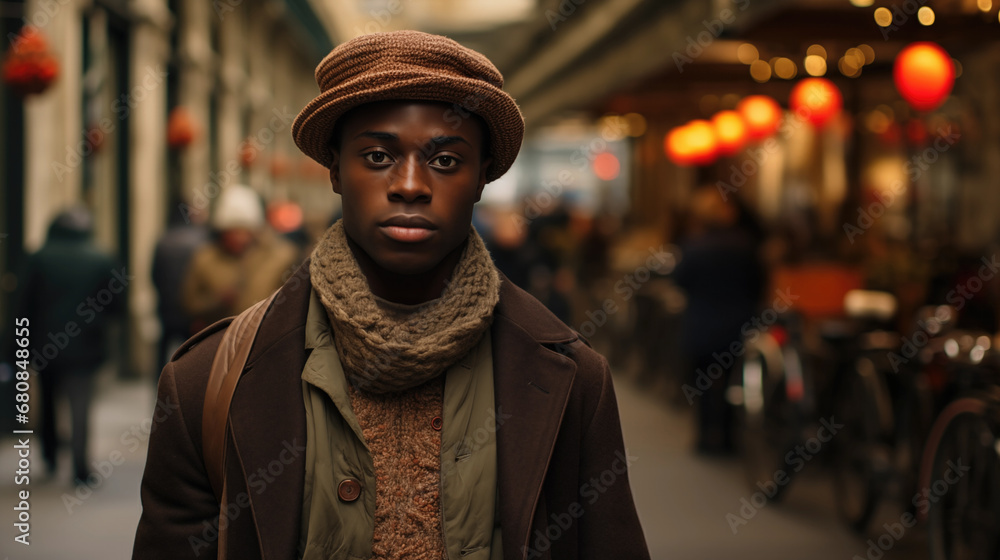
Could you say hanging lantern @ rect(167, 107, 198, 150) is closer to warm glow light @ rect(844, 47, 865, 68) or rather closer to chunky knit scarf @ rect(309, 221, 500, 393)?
warm glow light @ rect(844, 47, 865, 68)

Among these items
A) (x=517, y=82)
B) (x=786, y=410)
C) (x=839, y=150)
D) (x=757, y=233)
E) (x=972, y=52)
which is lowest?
(x=786, y=410)

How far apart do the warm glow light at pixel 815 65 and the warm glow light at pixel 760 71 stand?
44 centimetres

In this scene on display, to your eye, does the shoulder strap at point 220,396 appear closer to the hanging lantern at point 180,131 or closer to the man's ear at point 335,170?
the man's ear at point 335,170

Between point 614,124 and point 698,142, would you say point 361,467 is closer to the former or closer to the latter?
point 698,142

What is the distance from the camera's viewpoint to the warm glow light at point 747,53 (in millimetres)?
10046

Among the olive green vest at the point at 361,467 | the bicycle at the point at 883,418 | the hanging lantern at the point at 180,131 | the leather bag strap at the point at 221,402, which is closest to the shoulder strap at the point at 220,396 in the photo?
the leather bag strap at the point at 221,402

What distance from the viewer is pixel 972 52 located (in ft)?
35.7

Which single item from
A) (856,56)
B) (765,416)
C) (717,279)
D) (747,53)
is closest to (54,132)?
(717,279)

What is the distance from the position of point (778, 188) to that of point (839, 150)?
2959 mm

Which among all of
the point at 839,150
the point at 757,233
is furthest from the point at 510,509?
the point at 839,150

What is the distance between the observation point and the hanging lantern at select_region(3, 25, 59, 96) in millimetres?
6047

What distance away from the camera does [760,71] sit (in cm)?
1159

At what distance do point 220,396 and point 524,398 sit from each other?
48 centimetres

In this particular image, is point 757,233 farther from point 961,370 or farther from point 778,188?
point 778,188
